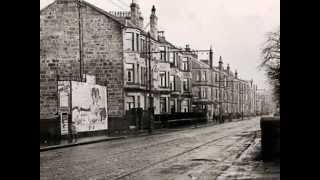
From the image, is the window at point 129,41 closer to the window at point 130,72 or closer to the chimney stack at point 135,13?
the window at point 130,72

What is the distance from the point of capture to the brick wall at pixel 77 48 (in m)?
41.9

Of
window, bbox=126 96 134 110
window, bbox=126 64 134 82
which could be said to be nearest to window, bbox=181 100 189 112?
window, bbox=126 96 134 110

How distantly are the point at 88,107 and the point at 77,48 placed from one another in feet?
38.5

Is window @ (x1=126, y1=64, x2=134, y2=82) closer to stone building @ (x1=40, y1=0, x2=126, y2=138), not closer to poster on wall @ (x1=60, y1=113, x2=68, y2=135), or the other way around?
stone building @ (x1=40, y1=0, x2=126, y2=138)

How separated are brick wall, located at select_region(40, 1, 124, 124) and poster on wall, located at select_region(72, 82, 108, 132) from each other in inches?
208

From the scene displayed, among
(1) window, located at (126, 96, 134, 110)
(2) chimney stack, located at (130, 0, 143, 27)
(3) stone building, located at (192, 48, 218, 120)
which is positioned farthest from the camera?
(3) stone building, located at (192, 48, 218, 120)

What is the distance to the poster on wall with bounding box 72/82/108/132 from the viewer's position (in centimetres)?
3094

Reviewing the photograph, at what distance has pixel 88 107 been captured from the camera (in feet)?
108

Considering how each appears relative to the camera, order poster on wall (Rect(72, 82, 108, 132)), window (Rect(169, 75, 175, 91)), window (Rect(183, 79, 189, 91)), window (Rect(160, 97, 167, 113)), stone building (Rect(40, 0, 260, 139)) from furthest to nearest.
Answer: window (Rect(183, 79, 189, 91))
window (Rect(169, 75, 175, 91))
window (Rect(160, 97, 167, 113))
stone building (Rect(40, 0, 260, 139))
poster on wall (Rect(72, 82, 108, 132))

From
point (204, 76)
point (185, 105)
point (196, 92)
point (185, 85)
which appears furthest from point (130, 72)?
point (204, 76)

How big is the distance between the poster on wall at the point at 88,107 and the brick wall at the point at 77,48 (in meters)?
5.28

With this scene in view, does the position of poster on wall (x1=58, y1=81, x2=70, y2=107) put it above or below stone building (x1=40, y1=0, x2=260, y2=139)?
below

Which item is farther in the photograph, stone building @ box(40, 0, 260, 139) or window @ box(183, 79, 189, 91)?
window @ box(183, 79, 189, 91)
